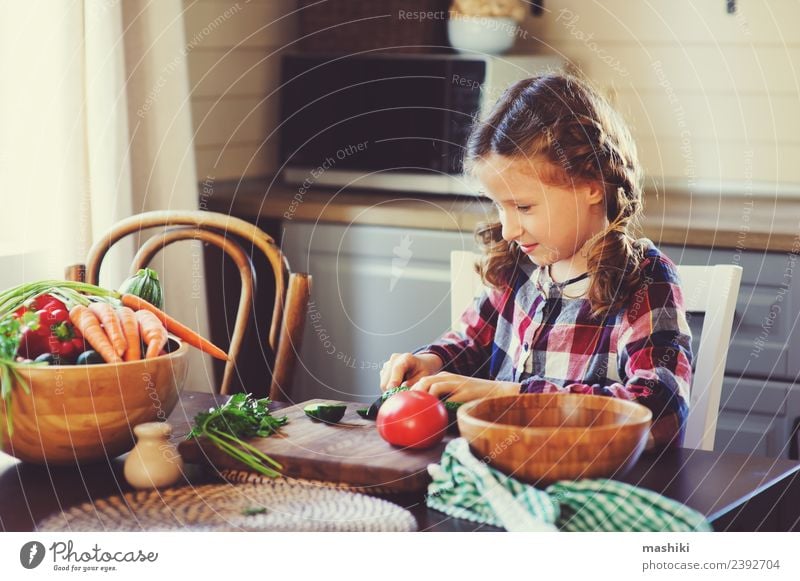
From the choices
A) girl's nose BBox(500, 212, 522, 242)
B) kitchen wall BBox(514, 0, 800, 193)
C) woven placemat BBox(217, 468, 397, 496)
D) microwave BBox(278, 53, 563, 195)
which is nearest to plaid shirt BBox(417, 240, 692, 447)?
girl's nose BBox(500, 212, 522, 242)

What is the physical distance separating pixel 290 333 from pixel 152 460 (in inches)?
15.3

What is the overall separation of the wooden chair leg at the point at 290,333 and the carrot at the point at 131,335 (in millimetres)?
309

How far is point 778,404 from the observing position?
1406mm

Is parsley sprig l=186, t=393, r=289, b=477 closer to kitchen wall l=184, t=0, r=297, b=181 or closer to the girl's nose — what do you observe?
the girl's nose

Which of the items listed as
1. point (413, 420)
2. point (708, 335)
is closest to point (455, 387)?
point (413, 420)

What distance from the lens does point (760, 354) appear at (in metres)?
1.42

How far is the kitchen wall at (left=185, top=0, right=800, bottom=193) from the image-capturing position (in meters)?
1.57

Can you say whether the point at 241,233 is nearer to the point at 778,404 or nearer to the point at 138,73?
the point at 138,73

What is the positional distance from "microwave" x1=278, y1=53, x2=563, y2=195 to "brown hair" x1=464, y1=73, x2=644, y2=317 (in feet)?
1.74

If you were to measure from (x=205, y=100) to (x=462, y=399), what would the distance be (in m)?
1.00

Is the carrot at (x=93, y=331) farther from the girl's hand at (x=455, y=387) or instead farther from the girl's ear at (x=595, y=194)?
the girl's ear at (x=595, y=194)

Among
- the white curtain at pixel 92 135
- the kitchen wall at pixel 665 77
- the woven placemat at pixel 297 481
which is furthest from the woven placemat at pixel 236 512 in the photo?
the kitchen wall at pixel 665 77

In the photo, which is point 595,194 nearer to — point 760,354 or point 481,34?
point 760,354
